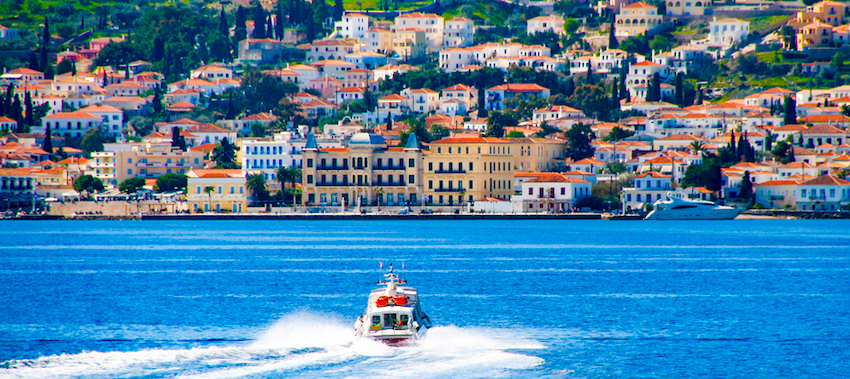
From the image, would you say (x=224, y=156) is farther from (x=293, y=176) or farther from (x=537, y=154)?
(x=537, y=154)

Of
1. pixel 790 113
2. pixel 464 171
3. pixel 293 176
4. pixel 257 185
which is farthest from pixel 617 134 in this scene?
pixel 257 185

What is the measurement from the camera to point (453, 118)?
5846 inches

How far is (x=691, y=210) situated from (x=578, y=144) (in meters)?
18.4

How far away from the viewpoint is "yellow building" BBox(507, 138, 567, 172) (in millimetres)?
118000

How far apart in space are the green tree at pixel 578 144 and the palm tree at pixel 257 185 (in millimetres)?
29118

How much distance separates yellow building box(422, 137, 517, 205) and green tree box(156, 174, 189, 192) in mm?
22562

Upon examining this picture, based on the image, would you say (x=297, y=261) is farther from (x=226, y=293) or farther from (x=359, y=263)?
(x=226, y=293)

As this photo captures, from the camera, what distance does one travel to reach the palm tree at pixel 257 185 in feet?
367

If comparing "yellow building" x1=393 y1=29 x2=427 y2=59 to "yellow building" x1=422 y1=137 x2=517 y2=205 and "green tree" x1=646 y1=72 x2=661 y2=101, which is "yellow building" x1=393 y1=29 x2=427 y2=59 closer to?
"green tree" x1=646 y1=72 x2=661 y2=101

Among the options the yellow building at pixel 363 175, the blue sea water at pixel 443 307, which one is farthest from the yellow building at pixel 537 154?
the blue sea water at pixel 443 307

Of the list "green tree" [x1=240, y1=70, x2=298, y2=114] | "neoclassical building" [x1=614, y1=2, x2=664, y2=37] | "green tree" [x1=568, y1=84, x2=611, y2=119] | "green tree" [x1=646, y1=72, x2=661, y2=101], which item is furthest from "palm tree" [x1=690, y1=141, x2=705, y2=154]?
"green tree" [x1=240, y1=70, x2=298, y2=114]

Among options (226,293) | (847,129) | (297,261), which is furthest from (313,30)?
(226,293)

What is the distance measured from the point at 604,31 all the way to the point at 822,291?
135096 mm

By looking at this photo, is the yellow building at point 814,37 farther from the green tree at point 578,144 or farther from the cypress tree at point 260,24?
the cypress tree at point 260,24
